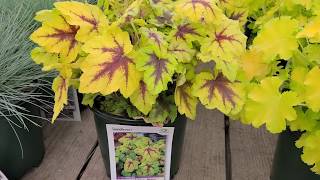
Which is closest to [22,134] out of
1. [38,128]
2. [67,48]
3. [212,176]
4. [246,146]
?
[38,128]

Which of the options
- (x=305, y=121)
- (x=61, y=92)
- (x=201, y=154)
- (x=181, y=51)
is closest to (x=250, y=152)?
(x=201, y=154)

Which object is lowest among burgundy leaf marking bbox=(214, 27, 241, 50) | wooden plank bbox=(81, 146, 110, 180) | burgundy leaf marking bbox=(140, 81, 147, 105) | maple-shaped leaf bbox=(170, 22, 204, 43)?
wooden plank bbox=(81, 146, 110, 180)

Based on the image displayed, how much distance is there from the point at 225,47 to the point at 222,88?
0.07m

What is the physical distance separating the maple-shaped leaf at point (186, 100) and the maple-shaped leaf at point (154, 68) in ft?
0.21

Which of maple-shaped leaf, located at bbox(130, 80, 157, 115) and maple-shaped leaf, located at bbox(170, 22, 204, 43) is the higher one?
maple-shaped leaf, located at bbox(170, 22, 204, 43)

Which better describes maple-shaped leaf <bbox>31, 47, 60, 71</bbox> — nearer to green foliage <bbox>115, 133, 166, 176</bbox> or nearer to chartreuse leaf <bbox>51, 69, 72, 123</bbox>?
chartreuse leaf <bbox>51, 69, 72, 123</bbox>

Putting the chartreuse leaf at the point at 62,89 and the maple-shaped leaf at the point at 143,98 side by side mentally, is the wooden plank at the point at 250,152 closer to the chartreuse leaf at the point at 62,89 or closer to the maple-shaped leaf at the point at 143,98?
the maple-shaped leaf at the point at 143,98

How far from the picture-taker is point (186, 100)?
682 millimetres

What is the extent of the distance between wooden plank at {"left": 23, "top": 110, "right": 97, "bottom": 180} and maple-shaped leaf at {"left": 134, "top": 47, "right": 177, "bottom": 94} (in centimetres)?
38

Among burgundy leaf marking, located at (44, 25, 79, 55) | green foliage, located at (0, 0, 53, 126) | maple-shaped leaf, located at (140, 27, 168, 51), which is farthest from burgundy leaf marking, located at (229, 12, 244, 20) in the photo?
green foliage, located at (0, 0, 53, 126)

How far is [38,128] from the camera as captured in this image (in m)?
0.90

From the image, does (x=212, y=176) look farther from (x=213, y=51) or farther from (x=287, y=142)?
(x=213, y=51)

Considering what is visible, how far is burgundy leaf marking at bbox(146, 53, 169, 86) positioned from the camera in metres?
0.62

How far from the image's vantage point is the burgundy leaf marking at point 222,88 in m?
0.66
